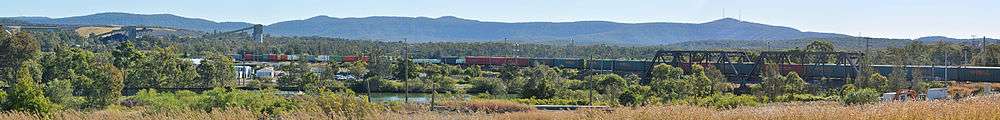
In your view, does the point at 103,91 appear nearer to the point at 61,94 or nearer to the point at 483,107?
the point at 61,94

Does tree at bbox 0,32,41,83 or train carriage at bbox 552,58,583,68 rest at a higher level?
tree at bbox 0,32,41,83

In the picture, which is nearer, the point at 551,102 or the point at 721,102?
the point at 721,102

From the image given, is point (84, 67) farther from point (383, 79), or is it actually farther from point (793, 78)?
point (793, 78)

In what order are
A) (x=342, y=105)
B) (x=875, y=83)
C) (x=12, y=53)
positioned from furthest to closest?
1. (x=12, y=53)
2. (x=875, y=83)
3. (x=342, y=105)

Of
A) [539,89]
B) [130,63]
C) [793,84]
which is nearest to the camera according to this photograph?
[793,84]

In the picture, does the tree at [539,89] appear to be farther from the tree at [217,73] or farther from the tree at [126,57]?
the tree at [126,57]

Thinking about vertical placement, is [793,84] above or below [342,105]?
below

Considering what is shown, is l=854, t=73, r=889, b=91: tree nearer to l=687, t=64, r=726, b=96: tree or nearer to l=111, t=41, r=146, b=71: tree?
l=687, t=64, r=726, b=96: tree

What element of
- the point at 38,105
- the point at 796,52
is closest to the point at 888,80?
the point at 796,52

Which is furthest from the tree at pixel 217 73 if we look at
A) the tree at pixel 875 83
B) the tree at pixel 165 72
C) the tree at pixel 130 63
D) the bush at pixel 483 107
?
the tree at pixel 875 83

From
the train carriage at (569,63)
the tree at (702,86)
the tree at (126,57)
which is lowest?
the train carriage at (569,63)

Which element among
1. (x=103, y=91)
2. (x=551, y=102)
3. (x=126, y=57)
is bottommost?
(x=551, y=102)

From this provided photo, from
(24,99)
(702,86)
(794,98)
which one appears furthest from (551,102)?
(24,99)

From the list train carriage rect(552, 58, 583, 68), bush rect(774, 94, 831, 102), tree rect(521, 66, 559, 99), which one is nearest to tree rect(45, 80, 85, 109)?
tree rect(521, 66, 559, 99)
